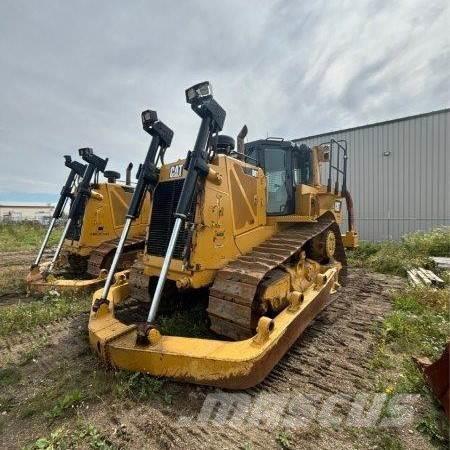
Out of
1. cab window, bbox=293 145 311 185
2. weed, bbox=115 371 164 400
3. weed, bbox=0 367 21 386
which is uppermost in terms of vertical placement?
cab window, bbox=293 145 311 185

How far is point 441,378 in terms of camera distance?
2.63 meters

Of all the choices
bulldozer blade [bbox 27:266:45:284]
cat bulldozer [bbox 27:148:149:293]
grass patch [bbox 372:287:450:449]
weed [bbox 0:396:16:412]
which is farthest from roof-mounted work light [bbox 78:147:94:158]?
grass patch [bbox 372:287:450:449]

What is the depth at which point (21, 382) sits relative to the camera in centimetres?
310

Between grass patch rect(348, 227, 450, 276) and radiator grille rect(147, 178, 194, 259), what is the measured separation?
6.50 meters

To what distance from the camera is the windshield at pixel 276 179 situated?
17.0 feet

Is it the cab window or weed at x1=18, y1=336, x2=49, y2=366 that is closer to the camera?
weed at x1=18, y1=336, x2=49, y2=366

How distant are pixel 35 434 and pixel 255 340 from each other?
187cm

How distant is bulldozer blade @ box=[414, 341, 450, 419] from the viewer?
2484 mm

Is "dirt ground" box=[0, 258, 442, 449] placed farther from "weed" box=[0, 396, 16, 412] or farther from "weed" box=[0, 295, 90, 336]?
"weed" box=[0, 295, 90, 336]

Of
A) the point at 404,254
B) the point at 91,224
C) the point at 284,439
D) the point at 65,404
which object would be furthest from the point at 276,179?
the point at 404,254

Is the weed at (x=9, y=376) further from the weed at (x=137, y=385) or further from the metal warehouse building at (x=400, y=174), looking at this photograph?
the metal warehouse building at (x=400, y=174)

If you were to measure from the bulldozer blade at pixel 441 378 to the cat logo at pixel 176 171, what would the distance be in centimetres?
326

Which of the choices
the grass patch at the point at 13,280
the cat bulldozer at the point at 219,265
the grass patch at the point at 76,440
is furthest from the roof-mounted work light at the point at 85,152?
the grass patch at the point at 76,440

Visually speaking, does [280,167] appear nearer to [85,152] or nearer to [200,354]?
[200,354]
